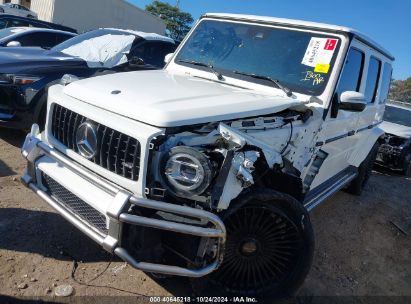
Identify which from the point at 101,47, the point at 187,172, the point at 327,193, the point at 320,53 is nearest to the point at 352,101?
the point at 320,53

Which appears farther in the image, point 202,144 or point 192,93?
point 192,93

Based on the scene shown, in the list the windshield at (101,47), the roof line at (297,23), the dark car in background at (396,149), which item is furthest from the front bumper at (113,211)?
the dark car in background at (396,149)

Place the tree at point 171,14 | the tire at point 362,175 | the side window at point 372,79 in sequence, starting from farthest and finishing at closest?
the tree at point 171,14 < the tire at point 362,175 < the side window at point 372,79

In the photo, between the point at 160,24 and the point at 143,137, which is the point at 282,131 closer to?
the point at 143,137

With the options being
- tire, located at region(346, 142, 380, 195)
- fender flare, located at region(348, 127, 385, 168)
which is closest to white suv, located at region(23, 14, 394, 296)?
fender flare, located at region(348, 127, 385, 168)

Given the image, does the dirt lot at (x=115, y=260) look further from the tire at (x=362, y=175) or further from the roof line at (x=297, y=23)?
the roof line at (x=297, y=23)

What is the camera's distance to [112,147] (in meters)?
2.62

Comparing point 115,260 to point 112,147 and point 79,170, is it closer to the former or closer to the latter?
point 79,170

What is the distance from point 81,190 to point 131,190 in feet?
1.39

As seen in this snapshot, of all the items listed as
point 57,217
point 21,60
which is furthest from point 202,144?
point 21,60

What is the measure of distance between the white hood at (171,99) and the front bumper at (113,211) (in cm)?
50

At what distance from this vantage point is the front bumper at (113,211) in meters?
2.27

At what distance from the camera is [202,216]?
228cm

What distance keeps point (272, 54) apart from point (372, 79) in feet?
6.49
